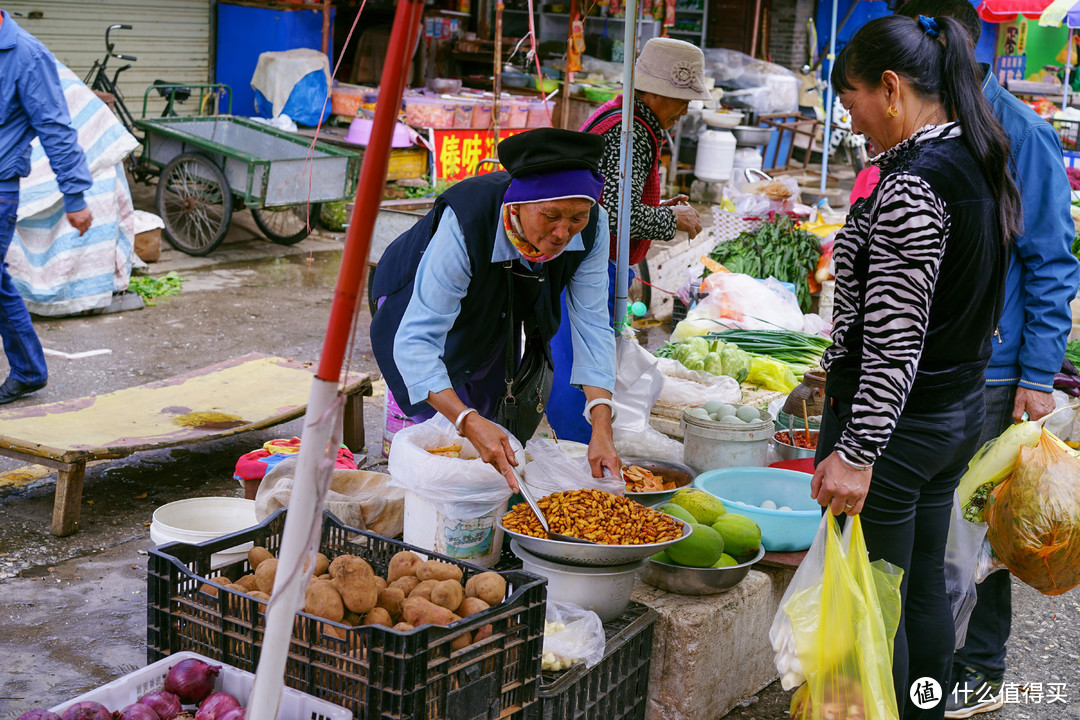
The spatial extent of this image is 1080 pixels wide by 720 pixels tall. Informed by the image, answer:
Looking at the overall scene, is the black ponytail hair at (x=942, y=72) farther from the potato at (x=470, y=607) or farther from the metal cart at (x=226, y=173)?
the metal cart at (x=226, y=173)

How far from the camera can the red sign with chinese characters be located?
10648 mm

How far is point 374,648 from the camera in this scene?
1905mm

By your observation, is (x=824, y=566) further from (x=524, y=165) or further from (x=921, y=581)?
(x=524, y=165)

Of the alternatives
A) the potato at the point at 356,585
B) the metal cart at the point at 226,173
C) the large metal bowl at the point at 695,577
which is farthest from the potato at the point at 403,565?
the metal cart at the point at 226,173

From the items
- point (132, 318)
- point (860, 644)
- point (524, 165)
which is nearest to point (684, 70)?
point (524, 165)

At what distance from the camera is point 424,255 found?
2.73 m

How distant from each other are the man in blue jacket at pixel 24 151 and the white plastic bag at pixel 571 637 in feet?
12.8

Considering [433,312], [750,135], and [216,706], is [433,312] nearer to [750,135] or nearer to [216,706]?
[216,706]

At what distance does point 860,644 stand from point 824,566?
189mm

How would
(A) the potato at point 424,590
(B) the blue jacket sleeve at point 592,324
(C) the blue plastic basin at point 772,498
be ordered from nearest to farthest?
(A) the potato at point 424,590 → (B) the blue jacket sleeve at point 592,324 → (C) the blue plastic basin at point 772,498

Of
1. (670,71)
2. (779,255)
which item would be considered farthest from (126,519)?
(779,255)

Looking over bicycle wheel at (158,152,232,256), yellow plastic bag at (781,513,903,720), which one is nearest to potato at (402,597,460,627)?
yellow plastic bag at (781,513,903,720)

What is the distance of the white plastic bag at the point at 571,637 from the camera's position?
2.39 metres

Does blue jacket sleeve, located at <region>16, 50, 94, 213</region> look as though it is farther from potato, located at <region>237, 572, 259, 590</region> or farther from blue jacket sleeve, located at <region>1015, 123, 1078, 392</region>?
blue jacket sleeve, located at <region>1015, 123, 1078, 392</region>
